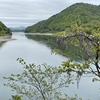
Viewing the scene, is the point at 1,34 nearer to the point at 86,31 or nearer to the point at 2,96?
the point at 2,96

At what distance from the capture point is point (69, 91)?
1686cm

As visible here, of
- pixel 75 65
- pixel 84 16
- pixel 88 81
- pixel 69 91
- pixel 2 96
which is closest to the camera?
pixel 75 65

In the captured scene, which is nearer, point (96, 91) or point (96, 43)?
point (96, 43)

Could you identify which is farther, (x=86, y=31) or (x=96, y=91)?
(x=96, y=91)

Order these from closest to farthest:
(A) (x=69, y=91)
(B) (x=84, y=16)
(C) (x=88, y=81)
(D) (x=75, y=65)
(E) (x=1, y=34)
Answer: (D) (x=75, y=65)
(A) (x=69, y=91)
(C) (x=88, y=81)
(E) (x=1, y=34)
(B) (x=84, y=16)

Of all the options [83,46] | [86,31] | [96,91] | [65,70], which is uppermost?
[86,31]

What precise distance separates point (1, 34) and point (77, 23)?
8664 cm

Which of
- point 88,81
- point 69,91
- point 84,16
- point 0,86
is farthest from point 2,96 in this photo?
point 84,16

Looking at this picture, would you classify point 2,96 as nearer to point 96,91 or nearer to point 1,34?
point 96,91

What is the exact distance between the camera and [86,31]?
513 cm

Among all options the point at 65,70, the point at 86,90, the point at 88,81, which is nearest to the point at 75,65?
the point at 65,70

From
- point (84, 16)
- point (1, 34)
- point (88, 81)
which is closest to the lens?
point (88, 81)

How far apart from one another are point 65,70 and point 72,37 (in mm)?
758

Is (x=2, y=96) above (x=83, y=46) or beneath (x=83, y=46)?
beneath
